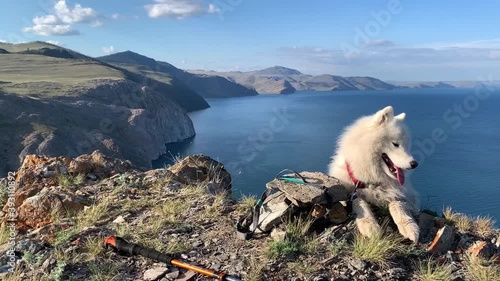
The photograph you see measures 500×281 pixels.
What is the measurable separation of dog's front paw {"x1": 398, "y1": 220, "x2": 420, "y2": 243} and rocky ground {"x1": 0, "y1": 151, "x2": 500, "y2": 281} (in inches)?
3.6

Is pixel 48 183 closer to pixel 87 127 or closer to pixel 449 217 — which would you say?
pixel 449 217

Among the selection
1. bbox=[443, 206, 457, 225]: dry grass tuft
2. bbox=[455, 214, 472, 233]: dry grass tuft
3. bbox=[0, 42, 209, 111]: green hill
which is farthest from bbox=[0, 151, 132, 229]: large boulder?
bbox=[0, 42, 209, 111]: green hill

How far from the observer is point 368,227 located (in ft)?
14.9

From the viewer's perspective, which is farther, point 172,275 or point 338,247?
point 338,247

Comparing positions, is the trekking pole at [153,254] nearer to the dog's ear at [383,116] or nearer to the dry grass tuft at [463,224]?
the dog's ear at [383,116]

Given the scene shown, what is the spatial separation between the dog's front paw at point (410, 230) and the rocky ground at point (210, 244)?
0.09 metres

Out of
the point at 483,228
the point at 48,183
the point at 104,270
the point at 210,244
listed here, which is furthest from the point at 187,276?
the point at 48,183

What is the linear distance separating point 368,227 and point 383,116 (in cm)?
150

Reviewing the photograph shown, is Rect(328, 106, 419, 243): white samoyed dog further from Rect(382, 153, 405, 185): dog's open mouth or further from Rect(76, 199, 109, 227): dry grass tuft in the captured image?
Rect(76, 199, 109, 227): dry grass tuft

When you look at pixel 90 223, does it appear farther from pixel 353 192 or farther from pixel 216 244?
pixel 353 192

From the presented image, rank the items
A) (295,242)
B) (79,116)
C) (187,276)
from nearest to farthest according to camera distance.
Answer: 1. (187,276)
2. (295,242)
3. (79,116)

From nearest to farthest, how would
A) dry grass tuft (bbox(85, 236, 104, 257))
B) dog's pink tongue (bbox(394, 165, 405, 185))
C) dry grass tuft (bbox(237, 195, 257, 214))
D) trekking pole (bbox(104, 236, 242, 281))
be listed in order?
trekking pole (bbox(104, 236, 242, 281)) → dry grass tuft (bbox(85, 236, 104, 257)) → dog's pink tongue (bbox(394, 165, 405, 185)) → dry grass tuft (bbox(237, 195, 257, 214))

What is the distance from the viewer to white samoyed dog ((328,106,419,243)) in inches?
194

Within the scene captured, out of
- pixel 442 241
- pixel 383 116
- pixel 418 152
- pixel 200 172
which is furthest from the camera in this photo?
pixel 418 152
